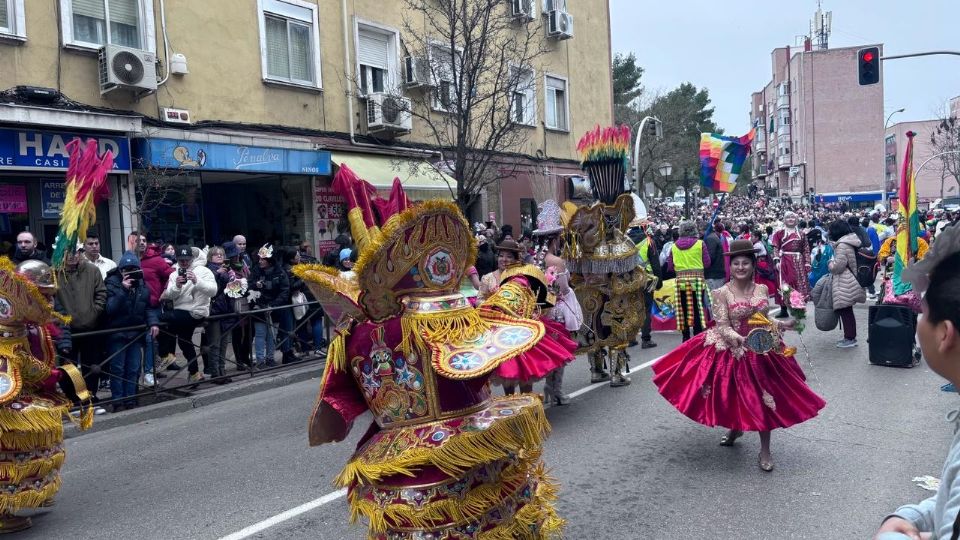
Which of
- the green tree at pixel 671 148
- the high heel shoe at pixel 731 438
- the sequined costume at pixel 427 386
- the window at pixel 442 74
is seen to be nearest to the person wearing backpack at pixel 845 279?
the high heel shoe at pixel 731 438

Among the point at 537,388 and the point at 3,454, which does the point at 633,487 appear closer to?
the point at 537,388

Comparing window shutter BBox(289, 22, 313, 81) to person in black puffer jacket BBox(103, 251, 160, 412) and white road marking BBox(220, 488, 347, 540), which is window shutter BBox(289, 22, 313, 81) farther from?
white road marking BBox(220, 488, 347, 540)

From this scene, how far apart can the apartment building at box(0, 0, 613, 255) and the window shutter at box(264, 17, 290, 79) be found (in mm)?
24

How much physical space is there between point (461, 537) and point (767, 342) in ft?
11.5

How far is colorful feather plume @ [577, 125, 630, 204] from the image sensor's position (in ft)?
28.3

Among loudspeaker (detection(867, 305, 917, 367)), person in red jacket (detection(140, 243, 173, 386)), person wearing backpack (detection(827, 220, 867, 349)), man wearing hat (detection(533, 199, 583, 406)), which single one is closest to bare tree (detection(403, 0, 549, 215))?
person in red jacket (detection(140, 243, 173, 386))

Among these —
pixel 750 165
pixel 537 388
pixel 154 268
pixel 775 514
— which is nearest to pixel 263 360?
pixel 154 268

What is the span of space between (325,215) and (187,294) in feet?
22.1

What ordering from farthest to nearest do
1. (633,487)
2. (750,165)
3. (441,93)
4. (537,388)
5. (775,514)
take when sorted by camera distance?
(750,165) < (441,93) < (537,388) < (633,487) < (775,514)

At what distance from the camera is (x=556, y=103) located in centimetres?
2300

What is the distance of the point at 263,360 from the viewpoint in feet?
33.8

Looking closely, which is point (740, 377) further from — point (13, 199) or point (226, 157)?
point (13, 199)

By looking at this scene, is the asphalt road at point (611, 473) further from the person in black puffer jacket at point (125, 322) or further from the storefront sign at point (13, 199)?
the storefront sign at point (13, 199)

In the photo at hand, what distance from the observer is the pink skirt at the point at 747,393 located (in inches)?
210
